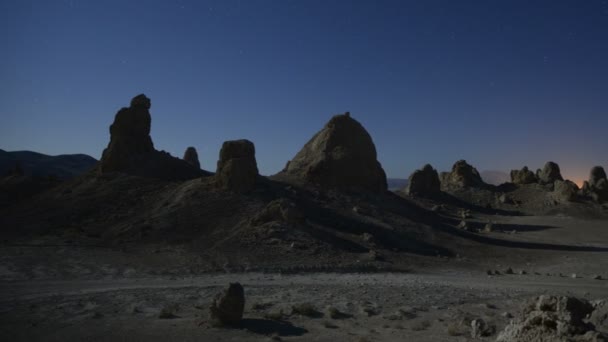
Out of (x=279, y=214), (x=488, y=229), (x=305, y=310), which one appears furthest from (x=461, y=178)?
(x=305, y=310)

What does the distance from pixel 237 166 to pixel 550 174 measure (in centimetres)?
→ 5859

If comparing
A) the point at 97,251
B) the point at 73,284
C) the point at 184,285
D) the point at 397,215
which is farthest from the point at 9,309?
the point at 397,215

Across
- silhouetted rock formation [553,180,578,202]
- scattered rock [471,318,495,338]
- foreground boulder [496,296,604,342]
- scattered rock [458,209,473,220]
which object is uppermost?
silhouetted rock formation [553,180,578,202]

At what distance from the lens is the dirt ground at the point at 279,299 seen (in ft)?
41.1

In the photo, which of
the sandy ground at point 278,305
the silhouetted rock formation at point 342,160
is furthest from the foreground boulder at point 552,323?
the silhouetted rock formation at point 342,160

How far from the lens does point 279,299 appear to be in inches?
674

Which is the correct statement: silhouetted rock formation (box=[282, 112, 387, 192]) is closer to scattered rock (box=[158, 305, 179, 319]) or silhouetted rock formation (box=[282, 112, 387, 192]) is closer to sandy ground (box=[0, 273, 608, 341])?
sandy ground (box=[0, 273, 608, 341])

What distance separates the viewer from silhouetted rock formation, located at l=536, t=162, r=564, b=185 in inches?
2773

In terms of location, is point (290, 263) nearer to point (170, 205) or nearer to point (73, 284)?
point (73, 284)

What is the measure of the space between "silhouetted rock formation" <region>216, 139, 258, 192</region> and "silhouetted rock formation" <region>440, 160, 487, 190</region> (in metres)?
43.6

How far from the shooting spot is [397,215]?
38.7 meters

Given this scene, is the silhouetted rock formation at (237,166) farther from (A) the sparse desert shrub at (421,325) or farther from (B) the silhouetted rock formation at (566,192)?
(B) the silhouetted rock formation at (566,192)

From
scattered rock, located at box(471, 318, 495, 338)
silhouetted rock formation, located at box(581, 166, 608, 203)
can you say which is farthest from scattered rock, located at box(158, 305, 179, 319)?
silhouetted rock formation, located at box(581, 166, 608, 203)

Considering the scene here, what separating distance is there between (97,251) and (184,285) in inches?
387
